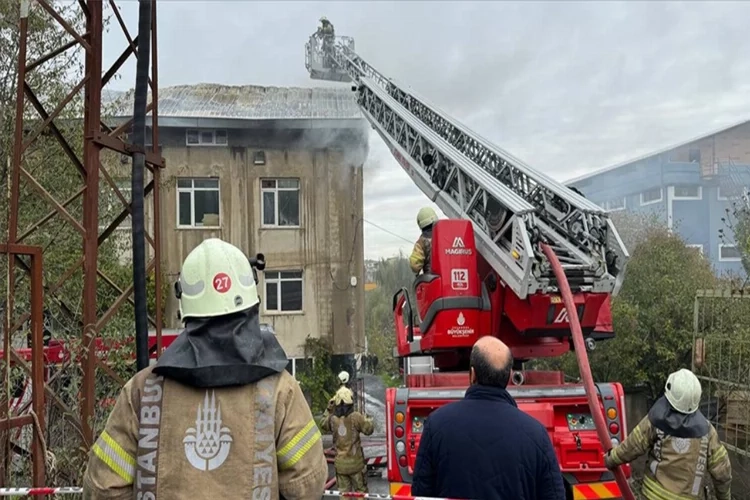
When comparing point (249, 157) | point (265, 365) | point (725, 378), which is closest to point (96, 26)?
→ point (265, 365)

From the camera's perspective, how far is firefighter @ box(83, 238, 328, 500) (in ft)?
6.12

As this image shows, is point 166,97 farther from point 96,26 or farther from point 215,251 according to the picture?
point 215,251

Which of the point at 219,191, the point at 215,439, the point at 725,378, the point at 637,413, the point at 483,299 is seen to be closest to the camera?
the point at 215,439

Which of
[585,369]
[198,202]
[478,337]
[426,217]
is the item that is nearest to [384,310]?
[198,202]

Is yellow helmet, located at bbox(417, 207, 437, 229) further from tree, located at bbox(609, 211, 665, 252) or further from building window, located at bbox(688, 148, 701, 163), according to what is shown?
building window, located at bbox(688, 148, 701, 163)

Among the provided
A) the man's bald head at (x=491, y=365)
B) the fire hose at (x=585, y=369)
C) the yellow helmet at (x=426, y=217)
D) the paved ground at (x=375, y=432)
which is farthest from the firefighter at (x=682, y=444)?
the paved ground at (x=375, y=432)

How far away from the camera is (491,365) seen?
262 cm

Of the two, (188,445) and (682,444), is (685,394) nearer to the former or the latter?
(682,444)

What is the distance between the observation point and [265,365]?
191 centimetres

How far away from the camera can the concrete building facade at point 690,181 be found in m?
27.2

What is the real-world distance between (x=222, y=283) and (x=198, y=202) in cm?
1431

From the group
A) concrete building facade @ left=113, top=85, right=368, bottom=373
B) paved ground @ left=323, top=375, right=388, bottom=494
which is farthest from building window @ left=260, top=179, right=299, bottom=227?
paved ground @ left=323, top=375, right=388, bottom=494

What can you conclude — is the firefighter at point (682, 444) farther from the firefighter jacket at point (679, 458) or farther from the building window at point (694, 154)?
the building window at point (694, 154)

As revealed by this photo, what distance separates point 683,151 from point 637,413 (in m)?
27.2
